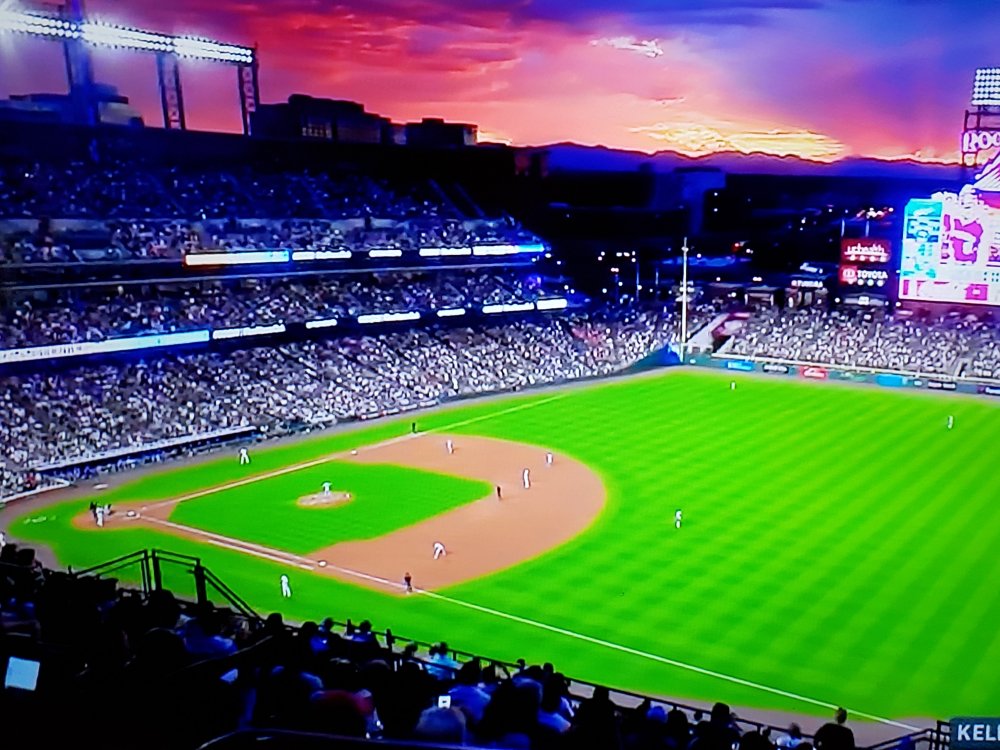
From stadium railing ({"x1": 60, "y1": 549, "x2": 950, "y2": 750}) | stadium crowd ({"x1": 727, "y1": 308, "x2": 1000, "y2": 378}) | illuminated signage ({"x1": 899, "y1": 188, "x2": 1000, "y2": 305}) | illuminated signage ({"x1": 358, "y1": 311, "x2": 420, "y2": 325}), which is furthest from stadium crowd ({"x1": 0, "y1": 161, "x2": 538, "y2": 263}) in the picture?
illuminated signage ({"x1": 899, "y1": 188, "x2": 1000, "y2": 305})

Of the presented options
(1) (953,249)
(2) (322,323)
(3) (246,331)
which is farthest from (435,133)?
(1) (953,249)

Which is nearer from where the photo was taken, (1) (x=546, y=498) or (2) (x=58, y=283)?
(1) (x=546, y=498)

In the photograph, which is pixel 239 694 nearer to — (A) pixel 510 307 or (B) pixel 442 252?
(B) pixel 442 252

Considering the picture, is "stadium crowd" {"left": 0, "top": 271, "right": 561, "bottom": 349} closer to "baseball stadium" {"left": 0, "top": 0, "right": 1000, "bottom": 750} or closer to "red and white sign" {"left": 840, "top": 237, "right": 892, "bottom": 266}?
"baseball stadium" {"left": 0, "top": 0, "right": 1000, "bottom": 750}

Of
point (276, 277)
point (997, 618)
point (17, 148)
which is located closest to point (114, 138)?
point (17, 148)

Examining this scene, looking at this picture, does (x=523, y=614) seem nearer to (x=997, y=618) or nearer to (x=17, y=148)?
(x=997, y=618)

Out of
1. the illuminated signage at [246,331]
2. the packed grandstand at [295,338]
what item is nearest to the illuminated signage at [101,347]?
the packed grandstand at [295,338]

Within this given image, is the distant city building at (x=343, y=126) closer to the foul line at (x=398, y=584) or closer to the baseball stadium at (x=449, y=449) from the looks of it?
the baseball stadium at (x=449, y=449)
